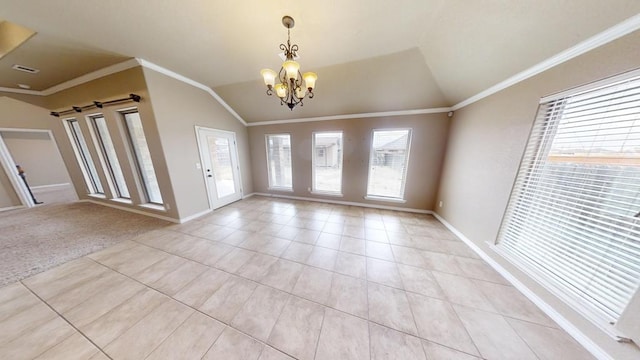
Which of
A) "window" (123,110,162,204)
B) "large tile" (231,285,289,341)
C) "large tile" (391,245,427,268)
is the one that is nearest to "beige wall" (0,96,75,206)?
"window" (123,110,162,204)

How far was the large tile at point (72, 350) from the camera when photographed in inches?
48.3

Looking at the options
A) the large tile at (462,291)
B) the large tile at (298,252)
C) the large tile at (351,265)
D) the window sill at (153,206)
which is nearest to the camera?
the large tile at (462,291)

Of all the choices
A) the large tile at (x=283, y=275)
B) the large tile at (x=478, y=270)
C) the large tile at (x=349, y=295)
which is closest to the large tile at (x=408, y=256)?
the large tile at (x=478, y=270)

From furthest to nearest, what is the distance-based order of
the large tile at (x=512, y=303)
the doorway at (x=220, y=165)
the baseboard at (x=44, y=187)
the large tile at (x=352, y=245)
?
the baseboard at (x=44, y=187), the doorway at (x=220, y=165), the large tile at (x=352, y=245), the large tile at (x=512, y=303)

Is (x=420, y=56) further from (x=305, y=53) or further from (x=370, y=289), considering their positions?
(x=370, y=289)

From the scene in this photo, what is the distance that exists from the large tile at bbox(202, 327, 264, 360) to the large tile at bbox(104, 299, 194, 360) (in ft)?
1.50

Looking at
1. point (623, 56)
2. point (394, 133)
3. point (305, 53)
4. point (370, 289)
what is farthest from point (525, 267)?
point (305, 53)

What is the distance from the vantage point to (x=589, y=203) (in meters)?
1.42

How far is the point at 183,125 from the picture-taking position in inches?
127

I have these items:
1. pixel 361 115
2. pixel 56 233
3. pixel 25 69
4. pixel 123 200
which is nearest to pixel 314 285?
pixel 361 115

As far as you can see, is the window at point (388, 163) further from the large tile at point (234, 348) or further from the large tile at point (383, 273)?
the large tile at point (234, 348)

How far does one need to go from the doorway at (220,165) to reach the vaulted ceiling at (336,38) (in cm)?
125

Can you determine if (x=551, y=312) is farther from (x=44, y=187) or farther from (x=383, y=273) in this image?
(x=44, y=187)

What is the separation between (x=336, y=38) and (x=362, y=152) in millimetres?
2285
